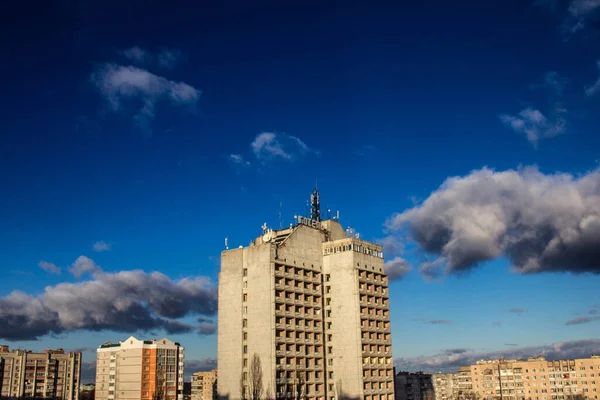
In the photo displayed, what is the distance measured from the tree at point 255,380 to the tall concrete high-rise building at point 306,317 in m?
0.57

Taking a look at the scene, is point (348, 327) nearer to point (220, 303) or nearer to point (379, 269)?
point (379, 269)

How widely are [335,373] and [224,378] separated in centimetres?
2362

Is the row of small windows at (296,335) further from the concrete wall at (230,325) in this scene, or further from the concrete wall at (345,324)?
the concrete wall at (230,325)

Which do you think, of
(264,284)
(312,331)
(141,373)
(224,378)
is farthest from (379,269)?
(141,373)

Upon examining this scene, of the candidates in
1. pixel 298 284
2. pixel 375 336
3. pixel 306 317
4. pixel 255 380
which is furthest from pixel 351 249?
pixel 255 380

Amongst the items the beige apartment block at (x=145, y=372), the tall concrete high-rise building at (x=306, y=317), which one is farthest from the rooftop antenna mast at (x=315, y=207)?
the beige apartment block at (x=145, y=372)

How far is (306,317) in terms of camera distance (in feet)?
395

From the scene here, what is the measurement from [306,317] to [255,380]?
17.5 m

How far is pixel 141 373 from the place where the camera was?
192 meters

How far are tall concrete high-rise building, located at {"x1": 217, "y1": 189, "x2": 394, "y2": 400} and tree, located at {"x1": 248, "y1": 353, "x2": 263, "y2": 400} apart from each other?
574 millimetres

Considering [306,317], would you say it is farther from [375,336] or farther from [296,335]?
[375,336]

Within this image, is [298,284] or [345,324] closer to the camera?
[298,284]

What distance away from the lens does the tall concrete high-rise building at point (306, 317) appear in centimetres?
11275

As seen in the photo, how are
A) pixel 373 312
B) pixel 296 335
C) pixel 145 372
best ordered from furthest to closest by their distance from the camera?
pixel 145 372 → pixel 373 312 → pixel 296 335
